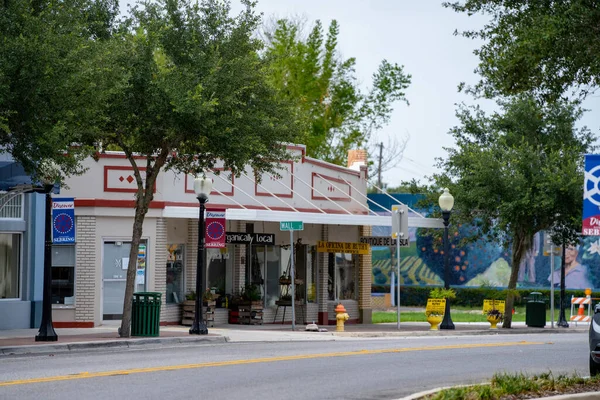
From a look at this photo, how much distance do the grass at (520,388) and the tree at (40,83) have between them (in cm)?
929

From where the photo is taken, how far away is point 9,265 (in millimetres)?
26688

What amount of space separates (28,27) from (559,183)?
17.1 m

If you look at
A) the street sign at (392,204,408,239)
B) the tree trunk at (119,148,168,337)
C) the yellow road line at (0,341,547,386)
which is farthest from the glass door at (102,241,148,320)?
the yellow road line at (0,341,547,386)

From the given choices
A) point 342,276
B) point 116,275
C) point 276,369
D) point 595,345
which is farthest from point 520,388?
point 342,276

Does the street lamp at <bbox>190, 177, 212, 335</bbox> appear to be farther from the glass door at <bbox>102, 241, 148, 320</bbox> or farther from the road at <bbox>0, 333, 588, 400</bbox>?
the glass door at <bbox>102, 241, 148, 320</bbox>

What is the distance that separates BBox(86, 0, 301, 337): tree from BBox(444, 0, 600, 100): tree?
18.6ft

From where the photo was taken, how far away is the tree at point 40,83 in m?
18.4

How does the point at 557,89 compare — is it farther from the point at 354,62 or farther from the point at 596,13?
the point at 354,62

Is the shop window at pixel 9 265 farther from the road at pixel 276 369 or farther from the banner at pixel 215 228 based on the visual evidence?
the road at pixel 276 369

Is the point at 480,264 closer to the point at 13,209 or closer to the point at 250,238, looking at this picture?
the point at 250,238

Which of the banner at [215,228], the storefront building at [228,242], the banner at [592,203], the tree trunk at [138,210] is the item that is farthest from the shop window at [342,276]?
the banner at [592,203]

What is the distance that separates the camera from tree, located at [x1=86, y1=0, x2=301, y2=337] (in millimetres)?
21781

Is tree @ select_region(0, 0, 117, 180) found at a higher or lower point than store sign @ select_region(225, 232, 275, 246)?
higher

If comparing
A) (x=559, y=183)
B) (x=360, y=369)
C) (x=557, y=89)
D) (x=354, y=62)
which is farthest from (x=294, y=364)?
(x=354, y=62)
